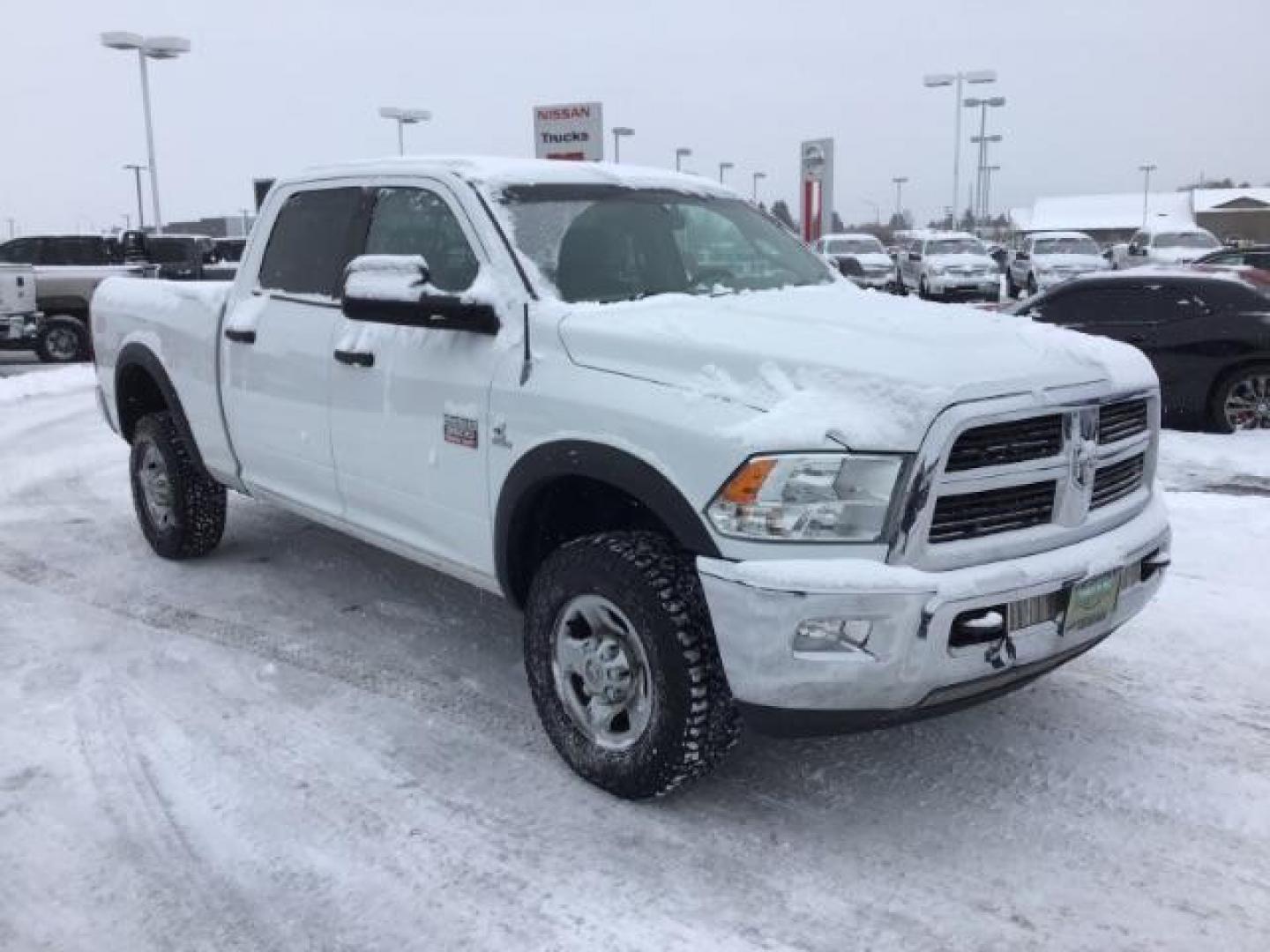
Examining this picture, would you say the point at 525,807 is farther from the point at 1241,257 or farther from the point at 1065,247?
the point at 1065,247

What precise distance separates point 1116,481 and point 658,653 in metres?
1.53

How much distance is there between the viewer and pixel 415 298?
362cm

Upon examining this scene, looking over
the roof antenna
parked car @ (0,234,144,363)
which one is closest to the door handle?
the roof antenna

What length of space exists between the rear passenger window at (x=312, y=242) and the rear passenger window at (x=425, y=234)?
0.55ft

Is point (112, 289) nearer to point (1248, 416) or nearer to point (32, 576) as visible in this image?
point (32, 576)

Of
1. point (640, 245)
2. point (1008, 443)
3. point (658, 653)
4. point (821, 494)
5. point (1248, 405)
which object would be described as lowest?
point (1248, 405)

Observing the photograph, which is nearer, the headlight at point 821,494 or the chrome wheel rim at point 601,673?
the headlight at point 821,494

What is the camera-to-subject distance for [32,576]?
582 cm

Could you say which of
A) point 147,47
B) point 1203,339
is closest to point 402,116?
point 147,47

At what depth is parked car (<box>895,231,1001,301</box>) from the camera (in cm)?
2688

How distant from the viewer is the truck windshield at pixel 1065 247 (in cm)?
2748

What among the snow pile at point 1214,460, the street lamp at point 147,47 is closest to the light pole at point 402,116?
the street lamp at point 147,47

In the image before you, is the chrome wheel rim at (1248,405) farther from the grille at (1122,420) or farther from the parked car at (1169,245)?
the parked car at (1169,245)

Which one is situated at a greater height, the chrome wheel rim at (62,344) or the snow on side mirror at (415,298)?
the snow on side mirror at (415,298)
